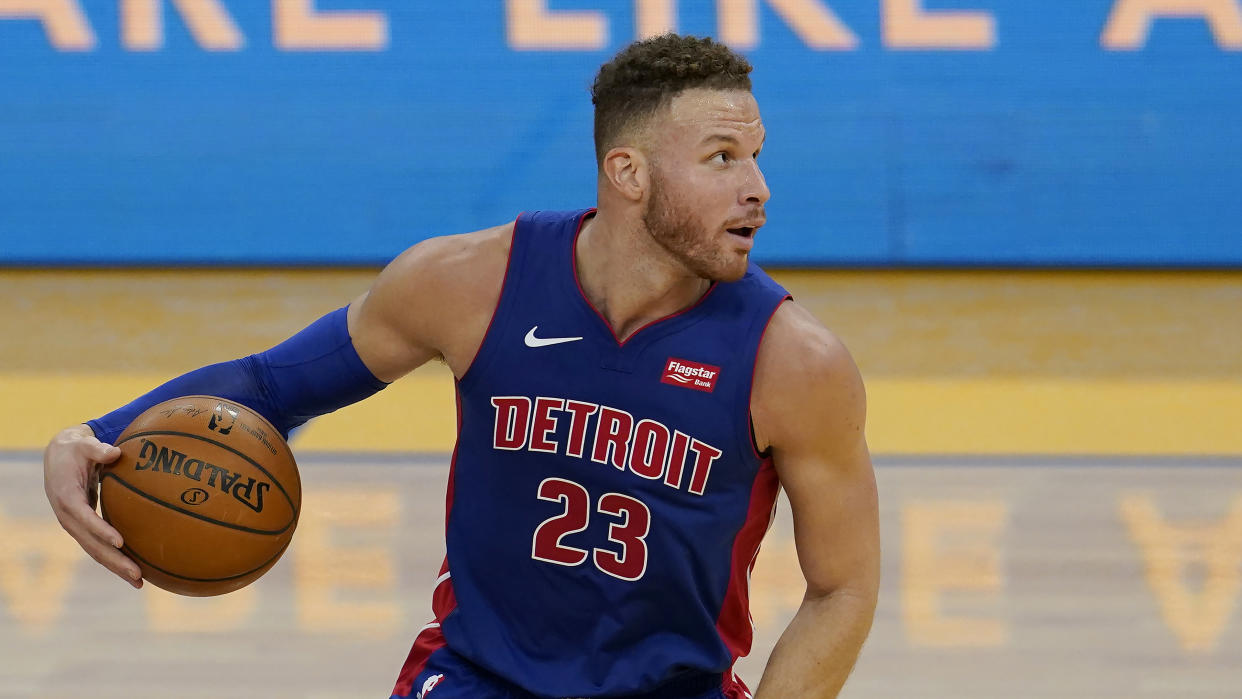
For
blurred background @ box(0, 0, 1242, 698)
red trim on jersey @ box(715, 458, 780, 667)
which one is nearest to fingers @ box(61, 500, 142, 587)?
red trim on jersey @ box(715, 458, 780, 667)

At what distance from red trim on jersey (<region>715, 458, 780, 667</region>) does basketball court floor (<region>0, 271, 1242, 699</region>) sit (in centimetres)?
143

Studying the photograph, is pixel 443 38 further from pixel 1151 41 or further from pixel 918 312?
pixel 1151 41

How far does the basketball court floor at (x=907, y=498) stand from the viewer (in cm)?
371

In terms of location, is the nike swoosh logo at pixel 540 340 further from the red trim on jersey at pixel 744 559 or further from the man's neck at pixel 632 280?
the red trim on jersey at pixel 744 559

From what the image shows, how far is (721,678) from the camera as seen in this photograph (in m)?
2.18

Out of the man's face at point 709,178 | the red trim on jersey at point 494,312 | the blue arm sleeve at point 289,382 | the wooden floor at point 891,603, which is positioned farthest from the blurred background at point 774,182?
the man's face at point 709,178

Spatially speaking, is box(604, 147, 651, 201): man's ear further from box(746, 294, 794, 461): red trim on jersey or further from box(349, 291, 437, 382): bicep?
box(349, 291, 437, 382): bicep

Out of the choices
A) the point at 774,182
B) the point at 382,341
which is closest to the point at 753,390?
the point at 382,341

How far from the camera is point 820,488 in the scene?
2.00m

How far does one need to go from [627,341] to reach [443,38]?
4.59 metres

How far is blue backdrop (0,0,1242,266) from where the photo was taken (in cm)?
630

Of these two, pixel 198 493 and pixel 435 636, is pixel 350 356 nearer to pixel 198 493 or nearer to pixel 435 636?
pixel 198 493

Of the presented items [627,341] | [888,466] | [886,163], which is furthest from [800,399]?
[886,163]

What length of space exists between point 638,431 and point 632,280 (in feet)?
0.73
